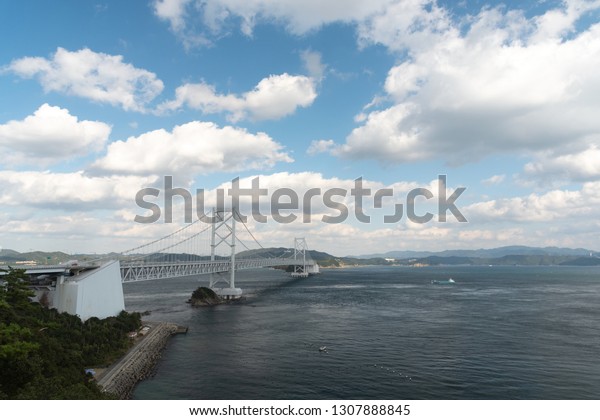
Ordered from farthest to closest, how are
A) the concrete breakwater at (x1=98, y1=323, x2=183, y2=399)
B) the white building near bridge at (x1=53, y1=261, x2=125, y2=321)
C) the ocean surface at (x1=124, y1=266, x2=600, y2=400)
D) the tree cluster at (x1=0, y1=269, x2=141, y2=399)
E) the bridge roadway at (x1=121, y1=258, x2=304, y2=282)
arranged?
1. the bridge roadway at (x1=121, y1=258, x2=304, y2=282)
2. the white building near bridge at (x1=53, y1=261, x2=125, y2=321)
3. the ocean surface at (x1=124, y1=266, x2=600, y2=400)
4. the concrete breakwater at (x1=98, y1=323, x2=183, y2=399)
5. the tree cluster at (x1=0, y1=269, x2=141, y2=399)

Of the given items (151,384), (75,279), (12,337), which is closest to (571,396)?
(151,384)

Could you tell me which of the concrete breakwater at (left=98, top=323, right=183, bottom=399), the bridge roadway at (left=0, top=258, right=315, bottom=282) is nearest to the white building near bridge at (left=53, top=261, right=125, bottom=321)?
the bridge roadway at (left=0, top=258, right=315, bottom=282)

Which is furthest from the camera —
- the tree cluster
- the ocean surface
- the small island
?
the small island

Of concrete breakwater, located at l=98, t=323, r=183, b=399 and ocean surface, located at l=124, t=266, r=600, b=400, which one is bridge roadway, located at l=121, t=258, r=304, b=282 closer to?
ocean surface, located at l=124, t=266, r=600, b=400

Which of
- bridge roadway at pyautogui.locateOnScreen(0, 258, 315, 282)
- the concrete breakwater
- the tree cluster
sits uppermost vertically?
bridge roadway at pyautogui.locateOnScreen(0, 258, 315, 282)

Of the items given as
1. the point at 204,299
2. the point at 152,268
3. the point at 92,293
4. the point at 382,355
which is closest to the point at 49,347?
the point at 92,293

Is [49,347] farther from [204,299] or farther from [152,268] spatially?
[204,299]
